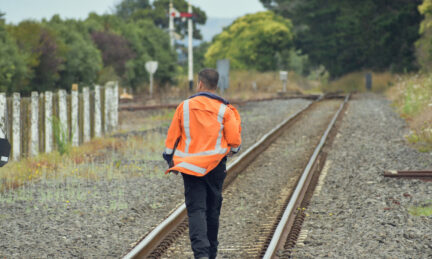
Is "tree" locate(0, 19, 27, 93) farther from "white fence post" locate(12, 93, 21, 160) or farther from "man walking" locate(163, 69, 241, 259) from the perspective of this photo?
"man walking" locate(163, 69, 241, 259)

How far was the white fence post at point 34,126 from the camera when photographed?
11.3 meters

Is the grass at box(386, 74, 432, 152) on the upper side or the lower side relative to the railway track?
upper

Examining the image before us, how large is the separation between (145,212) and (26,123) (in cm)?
481

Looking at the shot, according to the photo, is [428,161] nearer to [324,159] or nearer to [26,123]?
[324,159]

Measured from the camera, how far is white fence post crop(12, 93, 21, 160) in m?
10.7

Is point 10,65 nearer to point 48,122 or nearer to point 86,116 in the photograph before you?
point 86,116

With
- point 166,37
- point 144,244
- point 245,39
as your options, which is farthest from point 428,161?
point 245,39

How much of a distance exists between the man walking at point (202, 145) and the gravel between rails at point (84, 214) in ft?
3.58

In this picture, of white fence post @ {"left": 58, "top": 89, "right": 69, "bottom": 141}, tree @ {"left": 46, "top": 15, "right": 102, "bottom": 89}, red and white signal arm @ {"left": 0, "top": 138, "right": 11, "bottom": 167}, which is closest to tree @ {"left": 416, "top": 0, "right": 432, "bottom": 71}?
tree @ {"left": 46, "top": 15, "right": 102, "bottom": 89}

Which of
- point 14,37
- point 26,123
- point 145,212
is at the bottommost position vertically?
point 145,212

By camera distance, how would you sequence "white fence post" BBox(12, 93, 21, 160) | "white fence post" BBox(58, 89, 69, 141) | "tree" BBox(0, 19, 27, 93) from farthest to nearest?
1. "tree" BBox(0, 19, 27, 93)
2. "white fence post" BBox(58, 89, 69, 141)
3. "white fence post" BBox(12, 93, 21, 160)

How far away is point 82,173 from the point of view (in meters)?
9.61

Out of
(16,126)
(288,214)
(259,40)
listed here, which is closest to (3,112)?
(16,126)

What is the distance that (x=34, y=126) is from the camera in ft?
37.3
